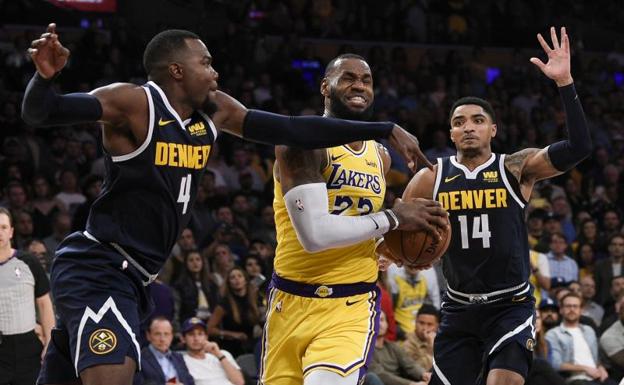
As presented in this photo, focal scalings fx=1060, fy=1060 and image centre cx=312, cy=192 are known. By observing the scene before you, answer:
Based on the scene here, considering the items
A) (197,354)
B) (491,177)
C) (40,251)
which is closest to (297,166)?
(491,177)

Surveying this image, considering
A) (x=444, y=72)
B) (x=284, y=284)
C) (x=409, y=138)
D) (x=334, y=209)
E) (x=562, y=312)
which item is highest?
(x=444, y=72)

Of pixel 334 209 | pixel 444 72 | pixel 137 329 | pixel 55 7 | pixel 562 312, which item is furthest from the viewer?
pixel 444 72

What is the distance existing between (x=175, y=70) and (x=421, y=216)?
1.41m

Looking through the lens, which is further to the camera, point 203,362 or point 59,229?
point 59,229

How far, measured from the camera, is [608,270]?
40.0ft

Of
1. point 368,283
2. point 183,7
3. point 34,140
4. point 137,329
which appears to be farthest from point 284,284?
point 183,7

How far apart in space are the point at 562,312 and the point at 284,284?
5937mm

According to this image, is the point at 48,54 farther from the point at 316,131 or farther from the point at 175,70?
the point at 316,131

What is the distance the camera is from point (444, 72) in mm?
17953

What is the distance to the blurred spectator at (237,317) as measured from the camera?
10203mm

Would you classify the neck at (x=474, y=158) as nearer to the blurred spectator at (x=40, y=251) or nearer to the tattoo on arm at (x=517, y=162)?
the tattoo on arm at (x=517, y=162)

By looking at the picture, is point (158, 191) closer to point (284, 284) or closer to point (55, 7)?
point (284, 284)

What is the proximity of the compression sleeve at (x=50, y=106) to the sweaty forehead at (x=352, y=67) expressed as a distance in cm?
161

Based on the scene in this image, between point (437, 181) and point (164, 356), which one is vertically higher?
point (437, 181)
